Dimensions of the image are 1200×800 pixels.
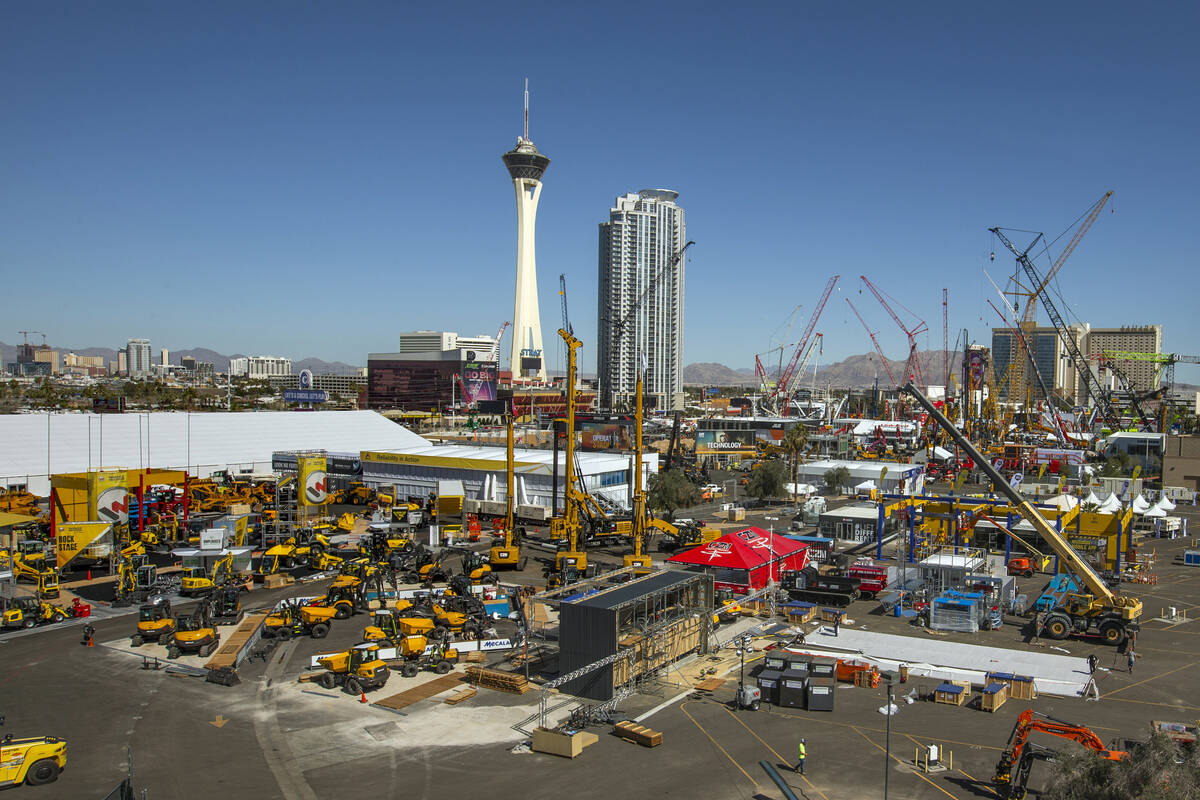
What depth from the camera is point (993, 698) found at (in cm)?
1972

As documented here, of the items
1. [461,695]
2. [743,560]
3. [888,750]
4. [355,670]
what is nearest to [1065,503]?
[743,560]

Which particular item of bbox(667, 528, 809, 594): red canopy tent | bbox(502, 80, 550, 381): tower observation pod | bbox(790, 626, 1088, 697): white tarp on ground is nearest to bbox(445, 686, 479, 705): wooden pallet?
bbox(790, 626, 1088, 697): white tarp on ground

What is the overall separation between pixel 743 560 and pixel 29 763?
865 inches

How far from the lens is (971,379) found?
100 m

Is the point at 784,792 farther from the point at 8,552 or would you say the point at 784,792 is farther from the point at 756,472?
the point at 756,472

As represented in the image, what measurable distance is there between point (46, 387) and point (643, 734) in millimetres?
133646

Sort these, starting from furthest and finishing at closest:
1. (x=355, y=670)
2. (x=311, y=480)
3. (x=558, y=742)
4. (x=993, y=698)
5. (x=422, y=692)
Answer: (x=311, y=480), (x=355, y=670), (x=422, y=692), (x=993, y=698), (x=558, y=742)

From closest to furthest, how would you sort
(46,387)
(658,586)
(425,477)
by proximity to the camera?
1. (658,586)
2. (425,477)
3. (46,387)

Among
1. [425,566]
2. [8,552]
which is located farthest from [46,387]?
[425,566]

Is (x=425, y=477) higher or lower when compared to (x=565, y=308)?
lower

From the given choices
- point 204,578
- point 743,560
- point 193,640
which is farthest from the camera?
point 204,578

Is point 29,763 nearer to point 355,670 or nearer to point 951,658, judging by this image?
point 355,670

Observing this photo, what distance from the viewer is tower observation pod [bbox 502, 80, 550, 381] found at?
17162 centimetres

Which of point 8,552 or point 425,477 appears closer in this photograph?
point 8,552
